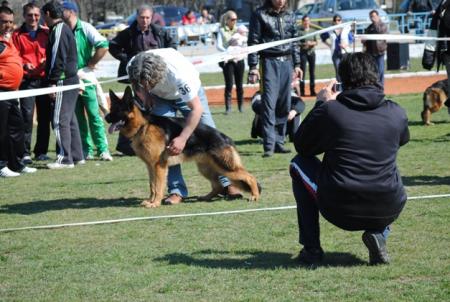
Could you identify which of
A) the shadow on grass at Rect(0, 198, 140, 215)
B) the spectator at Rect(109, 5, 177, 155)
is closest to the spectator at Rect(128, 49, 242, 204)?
the shadow on grass at Rect(0, 198, 140, 215)

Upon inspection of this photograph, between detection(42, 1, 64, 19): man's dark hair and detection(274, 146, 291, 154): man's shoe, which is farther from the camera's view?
detection(274, 146, 291, 154): man's shoe

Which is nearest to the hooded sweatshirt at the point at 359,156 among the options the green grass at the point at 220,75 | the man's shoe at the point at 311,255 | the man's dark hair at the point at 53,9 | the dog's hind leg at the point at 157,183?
the man's shoe at the point at 311,255

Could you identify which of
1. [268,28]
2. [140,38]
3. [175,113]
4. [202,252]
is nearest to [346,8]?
[268,28]

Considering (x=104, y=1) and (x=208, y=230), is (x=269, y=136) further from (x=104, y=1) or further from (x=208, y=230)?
(x=104, y=1)

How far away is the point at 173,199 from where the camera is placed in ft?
26.6

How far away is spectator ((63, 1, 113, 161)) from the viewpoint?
11.2m

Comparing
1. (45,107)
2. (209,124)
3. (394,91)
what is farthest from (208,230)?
(394,91)

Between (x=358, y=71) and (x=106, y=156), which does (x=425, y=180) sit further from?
(x=106, y=156)

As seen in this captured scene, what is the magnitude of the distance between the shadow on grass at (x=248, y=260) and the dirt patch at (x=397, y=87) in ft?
46.0

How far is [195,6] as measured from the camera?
177 feet

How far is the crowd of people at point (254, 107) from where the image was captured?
521 cm

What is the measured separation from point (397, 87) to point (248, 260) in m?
16.1

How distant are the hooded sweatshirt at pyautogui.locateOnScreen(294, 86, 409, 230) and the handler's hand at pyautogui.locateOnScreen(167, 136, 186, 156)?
225 cm

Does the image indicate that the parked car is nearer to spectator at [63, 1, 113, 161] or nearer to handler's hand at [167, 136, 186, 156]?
spectator at [63, 1, 113, 161]
